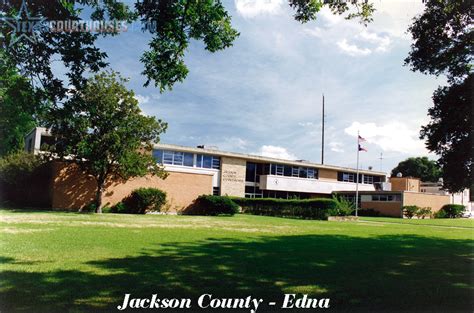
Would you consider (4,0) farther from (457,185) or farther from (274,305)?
(457,185)

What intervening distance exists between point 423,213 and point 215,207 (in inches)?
1030

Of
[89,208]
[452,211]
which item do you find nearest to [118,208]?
[89,208]

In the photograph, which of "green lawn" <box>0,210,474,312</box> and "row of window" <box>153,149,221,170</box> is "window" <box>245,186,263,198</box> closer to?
"row of window" <box>153,149,221,170</box>

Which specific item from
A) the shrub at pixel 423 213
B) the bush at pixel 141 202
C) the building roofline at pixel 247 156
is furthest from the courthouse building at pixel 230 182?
the shrub at pixel 423 213

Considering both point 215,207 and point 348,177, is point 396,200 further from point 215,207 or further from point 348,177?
point 215,207

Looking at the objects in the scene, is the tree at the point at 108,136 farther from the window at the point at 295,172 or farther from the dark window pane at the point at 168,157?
the window at the point at 295,172

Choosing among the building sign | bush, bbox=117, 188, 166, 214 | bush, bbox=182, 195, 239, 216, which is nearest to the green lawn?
bush, bbox=117, 188, 166, 214

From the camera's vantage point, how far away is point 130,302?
5.86 meters

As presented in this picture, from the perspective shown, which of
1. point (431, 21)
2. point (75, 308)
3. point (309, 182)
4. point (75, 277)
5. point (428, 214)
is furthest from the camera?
point (309, 182)

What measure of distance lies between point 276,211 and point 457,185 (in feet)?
80.1

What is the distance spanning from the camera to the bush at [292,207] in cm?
3297

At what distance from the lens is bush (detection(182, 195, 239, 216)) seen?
33312 millimetres

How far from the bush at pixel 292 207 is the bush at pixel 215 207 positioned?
5016mm

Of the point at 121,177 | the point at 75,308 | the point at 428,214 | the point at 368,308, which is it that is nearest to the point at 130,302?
the point at 75,308
